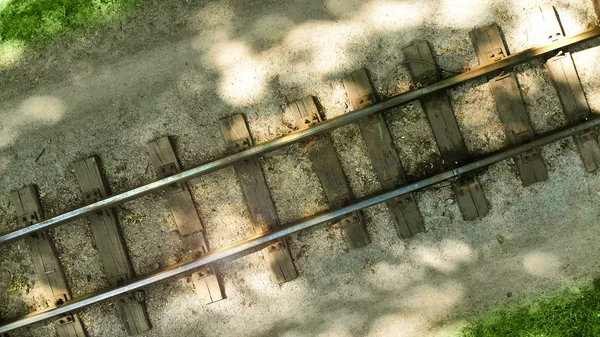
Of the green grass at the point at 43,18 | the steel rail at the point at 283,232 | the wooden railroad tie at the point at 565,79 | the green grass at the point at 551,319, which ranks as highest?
A: the green grass at the point at 43,18

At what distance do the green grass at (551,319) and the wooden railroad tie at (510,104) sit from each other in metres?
1.54

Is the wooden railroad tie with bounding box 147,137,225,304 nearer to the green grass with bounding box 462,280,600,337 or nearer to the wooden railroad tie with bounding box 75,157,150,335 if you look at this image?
the wooden railroad tie with bounding box 75,157,150,335

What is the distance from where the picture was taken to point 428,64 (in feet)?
18.1

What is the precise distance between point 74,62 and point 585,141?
6255 mm

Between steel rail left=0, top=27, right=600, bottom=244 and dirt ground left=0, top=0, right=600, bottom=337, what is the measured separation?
280 millimetres

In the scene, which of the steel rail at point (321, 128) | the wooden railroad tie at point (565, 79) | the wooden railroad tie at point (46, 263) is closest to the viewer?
the steel rail at point (321, 128)

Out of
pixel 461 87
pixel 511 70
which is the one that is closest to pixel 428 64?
pixel 461 87

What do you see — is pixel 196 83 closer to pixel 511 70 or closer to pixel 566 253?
pixel 511 70

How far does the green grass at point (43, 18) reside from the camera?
5773 mm

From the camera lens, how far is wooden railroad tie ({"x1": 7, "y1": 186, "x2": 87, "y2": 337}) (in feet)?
18.7

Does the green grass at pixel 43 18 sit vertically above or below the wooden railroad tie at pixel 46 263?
above

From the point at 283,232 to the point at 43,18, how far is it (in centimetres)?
399

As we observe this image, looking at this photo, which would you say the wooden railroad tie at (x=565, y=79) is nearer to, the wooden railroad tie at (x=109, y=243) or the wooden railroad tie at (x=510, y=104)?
the wooden railroad tie at (x=510, y=104)

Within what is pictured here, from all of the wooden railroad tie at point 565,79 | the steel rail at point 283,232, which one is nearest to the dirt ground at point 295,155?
the wooden railroad tie at point 565,79
